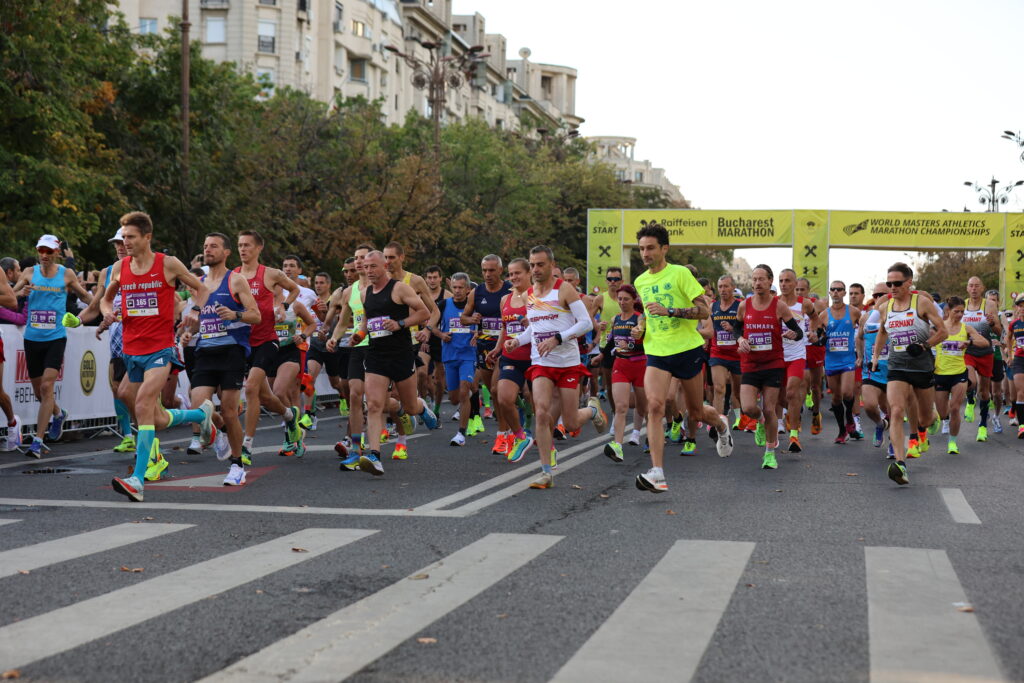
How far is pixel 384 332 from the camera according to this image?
11219 millimetres

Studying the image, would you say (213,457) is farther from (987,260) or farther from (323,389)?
(987,260)

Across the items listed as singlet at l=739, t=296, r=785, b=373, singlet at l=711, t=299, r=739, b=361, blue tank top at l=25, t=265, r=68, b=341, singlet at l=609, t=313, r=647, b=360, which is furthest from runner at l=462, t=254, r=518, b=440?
blue tank top at l=25, t=265, r=68, b=341

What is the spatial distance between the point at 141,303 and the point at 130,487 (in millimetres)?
1447

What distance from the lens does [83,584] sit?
20.2 feet

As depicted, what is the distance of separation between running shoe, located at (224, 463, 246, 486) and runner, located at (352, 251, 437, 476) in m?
1.10

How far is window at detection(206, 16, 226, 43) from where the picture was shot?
65688 millimetres

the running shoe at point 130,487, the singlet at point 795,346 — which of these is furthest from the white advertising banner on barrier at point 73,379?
the singlet at point 795,346

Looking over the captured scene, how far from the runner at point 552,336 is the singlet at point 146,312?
9.33ft

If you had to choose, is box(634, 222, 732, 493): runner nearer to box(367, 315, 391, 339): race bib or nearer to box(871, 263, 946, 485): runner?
box(871, 263, 946, 485): runner

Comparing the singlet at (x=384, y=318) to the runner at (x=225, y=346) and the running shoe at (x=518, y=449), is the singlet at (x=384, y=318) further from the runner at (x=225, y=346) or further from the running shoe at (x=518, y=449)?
the running shoe at (x=518, y=449)

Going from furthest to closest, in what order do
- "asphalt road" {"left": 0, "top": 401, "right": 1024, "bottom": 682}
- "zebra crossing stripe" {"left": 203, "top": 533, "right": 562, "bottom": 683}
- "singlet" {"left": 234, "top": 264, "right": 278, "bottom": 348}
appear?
"singlet" {"left": 234, "top": 264, "right": 278, "bottom": 348} → "asphalt road" {"left": 0, "top": 401, "right": 1024, "bottom": 682} → "zebra crossing stripe" {"left": 203, "top": 533, "right": 562, "bottom": 683}

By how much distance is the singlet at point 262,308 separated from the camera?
1155 cm

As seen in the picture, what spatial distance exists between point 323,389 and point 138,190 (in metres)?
14.7

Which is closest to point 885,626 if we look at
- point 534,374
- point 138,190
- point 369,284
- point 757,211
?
point 534,374
